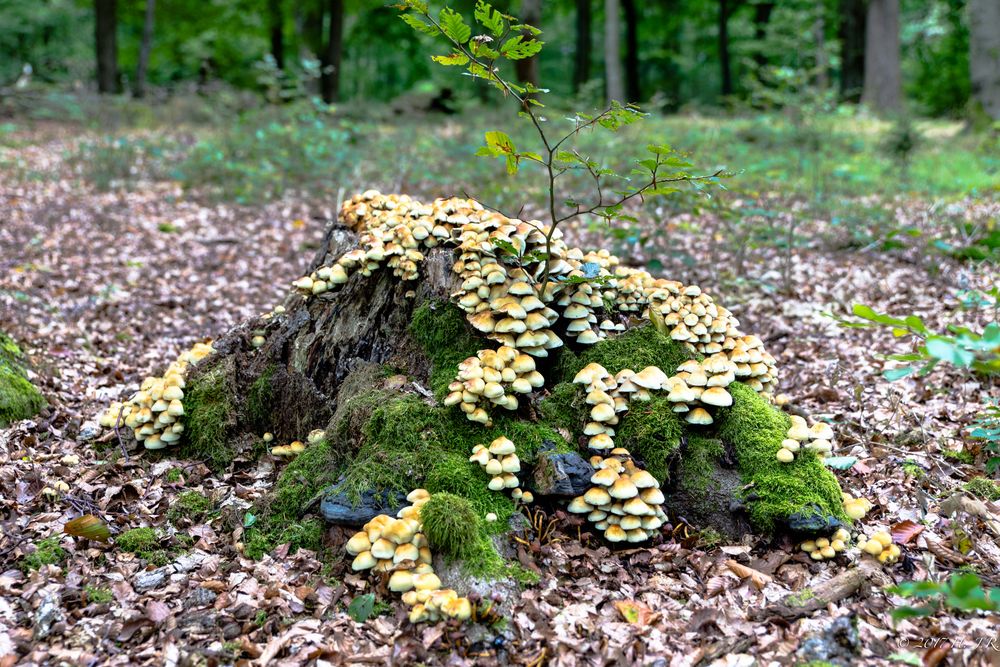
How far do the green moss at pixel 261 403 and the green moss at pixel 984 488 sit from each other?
4733 millimetres

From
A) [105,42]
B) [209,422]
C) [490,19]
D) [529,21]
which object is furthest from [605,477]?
[105,42]

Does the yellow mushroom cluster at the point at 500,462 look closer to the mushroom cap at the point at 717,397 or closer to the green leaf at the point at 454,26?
A: the mushroom cap at the point at 717,397

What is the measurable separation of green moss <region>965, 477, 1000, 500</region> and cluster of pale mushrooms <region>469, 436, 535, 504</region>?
9.23ft

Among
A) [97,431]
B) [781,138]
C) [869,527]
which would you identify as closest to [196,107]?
[781,138]

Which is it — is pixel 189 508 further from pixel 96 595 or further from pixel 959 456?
pixel 959 456

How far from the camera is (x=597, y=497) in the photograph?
3.83 meters

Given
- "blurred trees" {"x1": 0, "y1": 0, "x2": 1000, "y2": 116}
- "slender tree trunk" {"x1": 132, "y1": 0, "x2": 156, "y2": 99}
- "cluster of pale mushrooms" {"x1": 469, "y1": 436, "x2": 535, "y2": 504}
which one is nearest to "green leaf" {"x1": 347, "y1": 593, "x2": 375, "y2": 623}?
"cluster of pale mushrooms" {"x1": 469, "y1": 436, "x2": 535, "y2": 504}

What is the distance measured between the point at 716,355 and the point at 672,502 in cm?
95

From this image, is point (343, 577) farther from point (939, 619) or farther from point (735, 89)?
point (735, 89)

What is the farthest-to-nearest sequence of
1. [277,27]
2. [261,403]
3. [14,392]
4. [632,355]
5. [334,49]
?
[277,27] < [334,49] < [14,392] < [261,403] < [632,355]

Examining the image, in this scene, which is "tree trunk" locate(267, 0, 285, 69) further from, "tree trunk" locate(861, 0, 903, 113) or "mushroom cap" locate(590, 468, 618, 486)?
"mushroom cap" locate(590, 468, 618, 486)

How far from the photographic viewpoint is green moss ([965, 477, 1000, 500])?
424cm

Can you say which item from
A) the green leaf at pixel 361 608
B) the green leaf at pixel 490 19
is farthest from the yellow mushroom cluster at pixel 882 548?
the green leaf at pixel 490 19

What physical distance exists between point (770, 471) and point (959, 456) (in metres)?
1.74
